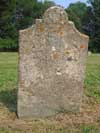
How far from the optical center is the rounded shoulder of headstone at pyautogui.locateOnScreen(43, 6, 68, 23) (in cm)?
929

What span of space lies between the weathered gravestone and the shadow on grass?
0.50 metres

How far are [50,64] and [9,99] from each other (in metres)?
1.47

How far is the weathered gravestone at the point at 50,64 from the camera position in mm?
9273

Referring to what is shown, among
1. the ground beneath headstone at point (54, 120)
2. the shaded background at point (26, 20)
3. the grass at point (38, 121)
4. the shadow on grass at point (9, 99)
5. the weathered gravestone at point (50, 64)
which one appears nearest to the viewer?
the grass at point (38, 121)

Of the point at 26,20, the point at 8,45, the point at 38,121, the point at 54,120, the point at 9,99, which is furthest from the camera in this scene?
the point at 26,20

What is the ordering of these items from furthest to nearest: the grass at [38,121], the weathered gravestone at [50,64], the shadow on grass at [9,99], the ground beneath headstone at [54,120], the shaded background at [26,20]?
the shaded background at [26,20], the shadow on grass at [9,99], the weathered gravestone at [50,64], the ground beneath headstone at [54,120], the grass at [38,121]

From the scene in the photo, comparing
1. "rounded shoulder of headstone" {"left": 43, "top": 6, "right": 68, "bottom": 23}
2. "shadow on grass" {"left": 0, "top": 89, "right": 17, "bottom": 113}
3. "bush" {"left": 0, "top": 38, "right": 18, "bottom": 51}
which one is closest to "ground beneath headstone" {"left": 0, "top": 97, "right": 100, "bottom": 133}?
"shadow on grass" {"left": 0, "top": 89, "right": 17, "bottom": 113}

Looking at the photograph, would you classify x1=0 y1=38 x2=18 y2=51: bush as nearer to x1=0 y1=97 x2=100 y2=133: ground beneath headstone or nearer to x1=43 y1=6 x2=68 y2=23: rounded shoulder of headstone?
x1=0 y1=97 x2=100 y2=133: ground beneath headstone

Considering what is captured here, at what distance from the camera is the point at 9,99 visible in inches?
407

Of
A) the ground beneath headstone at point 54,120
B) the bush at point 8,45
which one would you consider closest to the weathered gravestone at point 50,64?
the ground beneath headstone at point 54,120

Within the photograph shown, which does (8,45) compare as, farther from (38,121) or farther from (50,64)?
(38,121)

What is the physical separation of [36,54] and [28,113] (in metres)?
1.14

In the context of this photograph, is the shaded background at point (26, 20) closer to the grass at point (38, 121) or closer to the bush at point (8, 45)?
the bush at point (8, 45)

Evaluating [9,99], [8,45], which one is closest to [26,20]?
[8,45]
